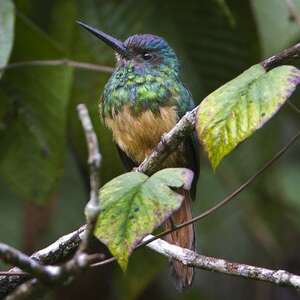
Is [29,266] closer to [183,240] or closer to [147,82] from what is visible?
[183,240]

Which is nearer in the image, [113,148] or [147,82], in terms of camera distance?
[147,82]

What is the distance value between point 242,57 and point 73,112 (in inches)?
30.4

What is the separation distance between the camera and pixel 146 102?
296 cm

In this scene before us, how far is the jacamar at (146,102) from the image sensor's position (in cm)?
292

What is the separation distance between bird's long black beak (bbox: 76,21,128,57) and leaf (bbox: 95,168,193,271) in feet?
4.54

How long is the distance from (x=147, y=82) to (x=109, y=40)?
0.23m

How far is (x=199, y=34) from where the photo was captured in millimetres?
3439

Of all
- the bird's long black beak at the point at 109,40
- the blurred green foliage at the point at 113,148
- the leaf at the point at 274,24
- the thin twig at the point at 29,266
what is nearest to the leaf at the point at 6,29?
the blurred green foliage at the point at 113,148

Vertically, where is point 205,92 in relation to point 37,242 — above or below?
above

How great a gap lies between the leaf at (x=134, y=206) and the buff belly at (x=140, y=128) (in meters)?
1.15

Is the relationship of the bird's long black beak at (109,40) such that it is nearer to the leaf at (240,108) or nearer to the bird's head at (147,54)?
the bird's head at (147,54)

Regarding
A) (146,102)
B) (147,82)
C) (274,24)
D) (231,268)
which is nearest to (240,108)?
(231,268)

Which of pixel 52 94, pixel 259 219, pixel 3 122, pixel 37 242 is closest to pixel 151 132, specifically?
pixel 52 94

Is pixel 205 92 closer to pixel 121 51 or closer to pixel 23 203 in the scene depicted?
pixel 121 51
